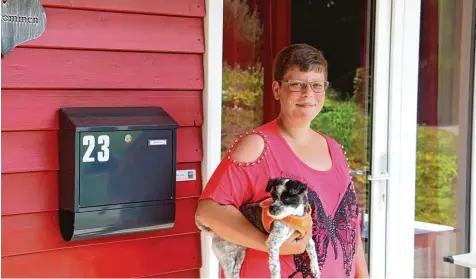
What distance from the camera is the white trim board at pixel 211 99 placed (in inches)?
117

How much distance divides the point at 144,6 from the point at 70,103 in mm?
461

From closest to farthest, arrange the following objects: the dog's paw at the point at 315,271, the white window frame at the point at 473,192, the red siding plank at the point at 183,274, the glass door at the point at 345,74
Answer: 1. the dog's paw at the point at 315,271
2. the red siding plank at the point at 183,274
3. the glass door at the point at 345,74
4. the white window frame at the point at 473,192

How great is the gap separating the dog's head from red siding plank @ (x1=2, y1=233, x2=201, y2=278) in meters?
0.97

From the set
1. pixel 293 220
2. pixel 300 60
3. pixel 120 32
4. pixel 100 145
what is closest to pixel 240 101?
pixel 120 32

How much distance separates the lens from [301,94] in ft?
7.45

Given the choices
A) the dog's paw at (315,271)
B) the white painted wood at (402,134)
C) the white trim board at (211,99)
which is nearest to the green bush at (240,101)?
the white trim board at (211,99)

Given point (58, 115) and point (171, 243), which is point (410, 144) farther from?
point (58, 115)

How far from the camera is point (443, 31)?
13.1 feet

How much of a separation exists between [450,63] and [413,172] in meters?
0.70

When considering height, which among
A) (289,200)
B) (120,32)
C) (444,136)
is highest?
(120,32)

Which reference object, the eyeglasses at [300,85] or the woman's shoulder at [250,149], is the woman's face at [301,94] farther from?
the woman's shoulder at [250,149]

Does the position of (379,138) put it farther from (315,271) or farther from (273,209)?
(273,209)

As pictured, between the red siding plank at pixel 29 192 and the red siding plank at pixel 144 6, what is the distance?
585mm

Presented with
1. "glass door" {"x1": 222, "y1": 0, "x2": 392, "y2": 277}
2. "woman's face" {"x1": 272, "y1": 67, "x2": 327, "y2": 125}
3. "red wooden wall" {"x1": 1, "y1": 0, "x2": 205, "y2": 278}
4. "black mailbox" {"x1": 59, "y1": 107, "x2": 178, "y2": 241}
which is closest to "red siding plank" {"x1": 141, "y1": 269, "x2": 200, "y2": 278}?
"red wooden wall" {"x1": 1, "y1": 0, "x2": 205, "y2": 278}
